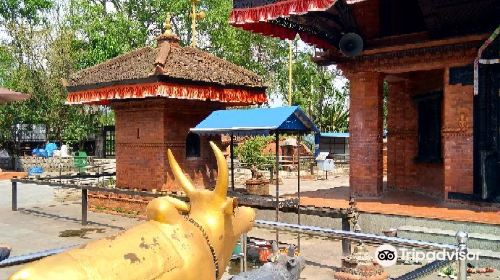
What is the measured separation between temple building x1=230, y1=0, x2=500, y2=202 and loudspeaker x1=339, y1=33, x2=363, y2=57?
0.07 feet

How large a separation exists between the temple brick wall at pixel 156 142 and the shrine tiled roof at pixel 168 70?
2.75 ft

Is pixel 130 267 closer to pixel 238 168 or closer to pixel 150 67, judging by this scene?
pixel 150 67

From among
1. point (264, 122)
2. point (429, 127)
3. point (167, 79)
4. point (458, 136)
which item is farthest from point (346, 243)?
point (167, 79)

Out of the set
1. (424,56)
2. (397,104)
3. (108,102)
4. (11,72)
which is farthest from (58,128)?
(424,56)

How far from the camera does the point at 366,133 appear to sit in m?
12.0

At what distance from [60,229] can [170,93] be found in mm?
4152

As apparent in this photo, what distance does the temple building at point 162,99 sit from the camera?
1251 cm

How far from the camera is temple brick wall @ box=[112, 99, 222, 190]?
13109 millimetres

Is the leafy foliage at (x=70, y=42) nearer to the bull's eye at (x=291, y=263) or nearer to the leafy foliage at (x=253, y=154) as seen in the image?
the leafy foliage at (x=253, y=154)

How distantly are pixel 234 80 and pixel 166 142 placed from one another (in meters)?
2.64

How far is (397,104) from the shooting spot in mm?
13625

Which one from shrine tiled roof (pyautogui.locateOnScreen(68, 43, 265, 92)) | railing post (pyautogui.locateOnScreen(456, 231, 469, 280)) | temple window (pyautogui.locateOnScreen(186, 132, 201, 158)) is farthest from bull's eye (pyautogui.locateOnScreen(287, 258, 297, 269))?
temple window (pyautogui.locateOnScreen(186, 132, 201, 158))

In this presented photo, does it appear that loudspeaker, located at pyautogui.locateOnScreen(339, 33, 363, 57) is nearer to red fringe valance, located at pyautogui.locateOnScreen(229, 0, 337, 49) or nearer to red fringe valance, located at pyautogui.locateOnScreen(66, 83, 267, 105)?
red fringe valance, located at pyautogui.locateOnScreen(229, 0, 337, 49)

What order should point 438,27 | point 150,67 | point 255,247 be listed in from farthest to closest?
point 150,67
point 438,27
point 255,247
